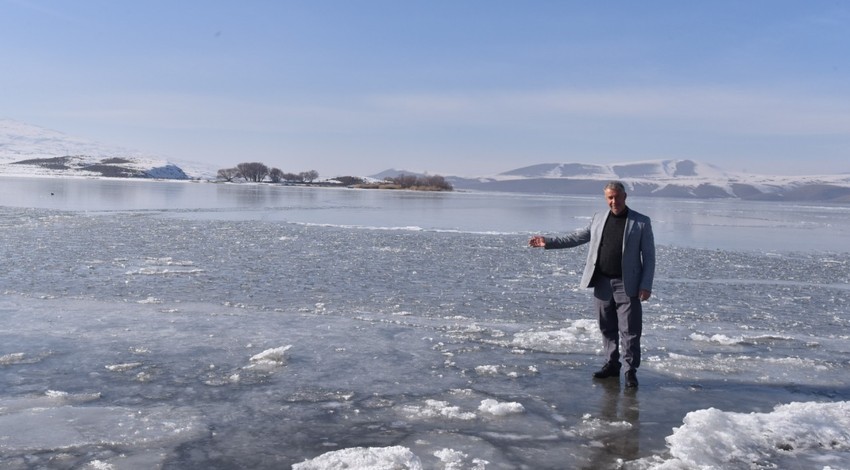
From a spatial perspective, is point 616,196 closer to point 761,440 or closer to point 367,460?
point 761,440

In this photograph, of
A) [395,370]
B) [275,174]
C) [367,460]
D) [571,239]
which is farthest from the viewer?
[275,174]

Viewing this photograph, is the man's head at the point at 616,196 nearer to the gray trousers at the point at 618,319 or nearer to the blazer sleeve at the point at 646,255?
the blazer sleeve at the point at 646,255

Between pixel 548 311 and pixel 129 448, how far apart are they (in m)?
7.35

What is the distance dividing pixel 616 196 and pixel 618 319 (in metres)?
1.28

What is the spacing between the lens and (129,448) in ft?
16.3

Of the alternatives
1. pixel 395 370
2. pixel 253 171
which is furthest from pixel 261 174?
pixel 395 370

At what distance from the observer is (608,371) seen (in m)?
7.08

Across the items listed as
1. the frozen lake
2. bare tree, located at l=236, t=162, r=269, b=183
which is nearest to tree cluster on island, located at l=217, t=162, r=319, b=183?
bare tree, located at l=236, t=162, r=269, b=183

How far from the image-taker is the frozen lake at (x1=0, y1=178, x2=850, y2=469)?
5.13m

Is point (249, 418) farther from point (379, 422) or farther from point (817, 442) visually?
point (817, 442)

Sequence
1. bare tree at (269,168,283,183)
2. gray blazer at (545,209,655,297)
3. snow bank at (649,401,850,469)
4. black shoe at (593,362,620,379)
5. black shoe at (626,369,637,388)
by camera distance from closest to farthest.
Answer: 1. snow bank at (649,401,850,469)
2. black shoe at (626,369,637,388)
3. gray blazer at (545,209,655,297)
4. black shoe at (593,362,620,379)
5. bare tree at (269,168,283,183)

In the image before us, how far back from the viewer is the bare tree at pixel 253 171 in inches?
7367

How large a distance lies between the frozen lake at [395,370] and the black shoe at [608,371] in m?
0.19

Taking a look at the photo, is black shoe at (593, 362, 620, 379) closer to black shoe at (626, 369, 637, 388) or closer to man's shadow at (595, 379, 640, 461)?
man's shadow at (595, 379, 640, 461)
